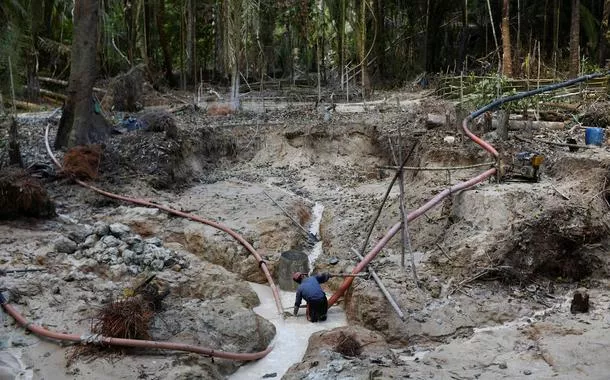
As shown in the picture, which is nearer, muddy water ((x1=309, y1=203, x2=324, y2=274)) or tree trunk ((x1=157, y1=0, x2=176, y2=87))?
muddy water ((x1=309, y1=203, x2=324, y2=274))

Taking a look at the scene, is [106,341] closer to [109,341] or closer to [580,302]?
[109,341]

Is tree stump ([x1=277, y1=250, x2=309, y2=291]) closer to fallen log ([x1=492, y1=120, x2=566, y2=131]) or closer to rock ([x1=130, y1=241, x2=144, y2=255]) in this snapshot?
rock ([x1=130, y1=241, x2=144, y2=255])

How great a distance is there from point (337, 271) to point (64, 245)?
4.40 meters

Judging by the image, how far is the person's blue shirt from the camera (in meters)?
8.11

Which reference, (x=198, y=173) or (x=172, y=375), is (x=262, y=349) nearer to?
(x=172, y=375)

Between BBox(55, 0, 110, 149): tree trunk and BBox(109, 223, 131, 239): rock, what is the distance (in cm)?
420

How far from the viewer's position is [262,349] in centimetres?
742

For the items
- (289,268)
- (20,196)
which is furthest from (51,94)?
(289,268)

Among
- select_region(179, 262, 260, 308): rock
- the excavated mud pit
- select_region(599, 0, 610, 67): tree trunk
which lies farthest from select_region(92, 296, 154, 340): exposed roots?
select_region(599, 0, 610, 67): tree trunk

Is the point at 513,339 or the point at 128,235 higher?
the point at 128,235

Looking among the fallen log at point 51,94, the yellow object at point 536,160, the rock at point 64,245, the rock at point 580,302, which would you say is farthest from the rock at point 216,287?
the fallen log at point 51,94

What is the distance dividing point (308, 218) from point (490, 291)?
466 cm

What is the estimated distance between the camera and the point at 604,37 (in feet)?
63.3

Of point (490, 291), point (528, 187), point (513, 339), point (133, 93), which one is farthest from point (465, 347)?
point (133, 93)
